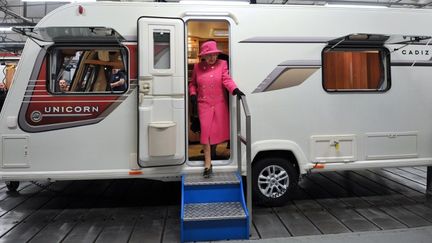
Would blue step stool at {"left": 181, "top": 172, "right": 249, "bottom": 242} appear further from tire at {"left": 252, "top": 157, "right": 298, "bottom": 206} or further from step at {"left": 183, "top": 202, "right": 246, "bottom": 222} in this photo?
tire at {"left": 252, "top": 157, "right": 298, "bottom": 206}

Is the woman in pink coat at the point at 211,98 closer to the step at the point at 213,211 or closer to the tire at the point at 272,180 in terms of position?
the step at the point at 213,211

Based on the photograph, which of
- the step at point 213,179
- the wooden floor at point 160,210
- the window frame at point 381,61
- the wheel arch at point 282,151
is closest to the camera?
the wooden floor at point 160,210

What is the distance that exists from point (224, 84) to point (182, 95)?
50 cm

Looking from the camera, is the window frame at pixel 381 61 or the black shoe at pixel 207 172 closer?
the black shoe at pixel 207 172

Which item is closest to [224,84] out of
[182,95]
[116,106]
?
[182,95]

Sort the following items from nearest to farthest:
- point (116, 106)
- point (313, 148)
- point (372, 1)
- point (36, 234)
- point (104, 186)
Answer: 1. point (36, 234)
2. point (116, 106)
3. point (313, 148)
4. point (104, 186)
5. point (372, 1)

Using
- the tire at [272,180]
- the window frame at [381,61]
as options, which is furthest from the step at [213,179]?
the window frame at [381,61]

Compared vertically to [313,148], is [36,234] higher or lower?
lower

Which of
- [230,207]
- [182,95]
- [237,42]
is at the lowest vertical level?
[230,207]

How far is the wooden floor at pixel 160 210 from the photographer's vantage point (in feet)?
12.6

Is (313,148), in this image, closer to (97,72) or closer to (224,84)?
(224,84)

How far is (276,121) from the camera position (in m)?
4.36

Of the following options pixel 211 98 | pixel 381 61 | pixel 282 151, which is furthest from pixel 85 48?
pixel 381 61

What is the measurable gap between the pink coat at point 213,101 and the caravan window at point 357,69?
1.31 meters
